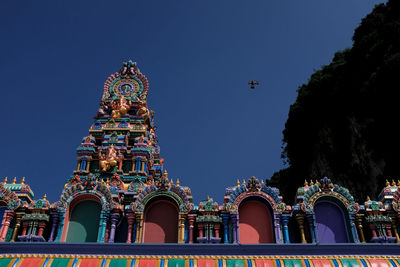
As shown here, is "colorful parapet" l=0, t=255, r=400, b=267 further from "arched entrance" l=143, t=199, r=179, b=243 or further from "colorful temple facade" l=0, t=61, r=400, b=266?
"arched entrance" l=143, t=199, r=179, b=243

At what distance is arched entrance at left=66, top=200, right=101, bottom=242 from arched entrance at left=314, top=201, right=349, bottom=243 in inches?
354

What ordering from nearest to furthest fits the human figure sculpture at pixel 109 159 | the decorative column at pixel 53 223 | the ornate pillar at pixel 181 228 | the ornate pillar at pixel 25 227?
the ornate pillar at pixel 181 228 < the ornate pillar at pixel 25 227 < the decorative column at pixel 53 223 < the human figure sculpture at pixel 109 159

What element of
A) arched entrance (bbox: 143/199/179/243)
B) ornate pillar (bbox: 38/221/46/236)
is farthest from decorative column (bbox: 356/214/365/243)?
ornate pillar (bbox: 38/221/46/236)

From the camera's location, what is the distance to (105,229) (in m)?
15.7

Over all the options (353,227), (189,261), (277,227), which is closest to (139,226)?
(189,261)

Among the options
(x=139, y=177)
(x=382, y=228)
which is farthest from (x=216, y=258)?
(x=139, y=177)

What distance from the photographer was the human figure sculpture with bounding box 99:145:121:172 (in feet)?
76.3

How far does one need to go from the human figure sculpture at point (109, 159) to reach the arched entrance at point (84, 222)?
6715 mm

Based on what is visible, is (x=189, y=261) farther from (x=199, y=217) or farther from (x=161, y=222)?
(x=161, y=222)

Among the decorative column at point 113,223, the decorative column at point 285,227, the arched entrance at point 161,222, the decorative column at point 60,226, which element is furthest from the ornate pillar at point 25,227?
the decorative column at point 285,227

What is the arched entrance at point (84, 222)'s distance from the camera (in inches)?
625

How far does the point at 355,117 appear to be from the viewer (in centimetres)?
3603

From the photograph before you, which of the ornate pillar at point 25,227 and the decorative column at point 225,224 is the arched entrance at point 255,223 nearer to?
the decorative column at point 225,224

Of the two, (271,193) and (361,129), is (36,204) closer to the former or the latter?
(271,193)
